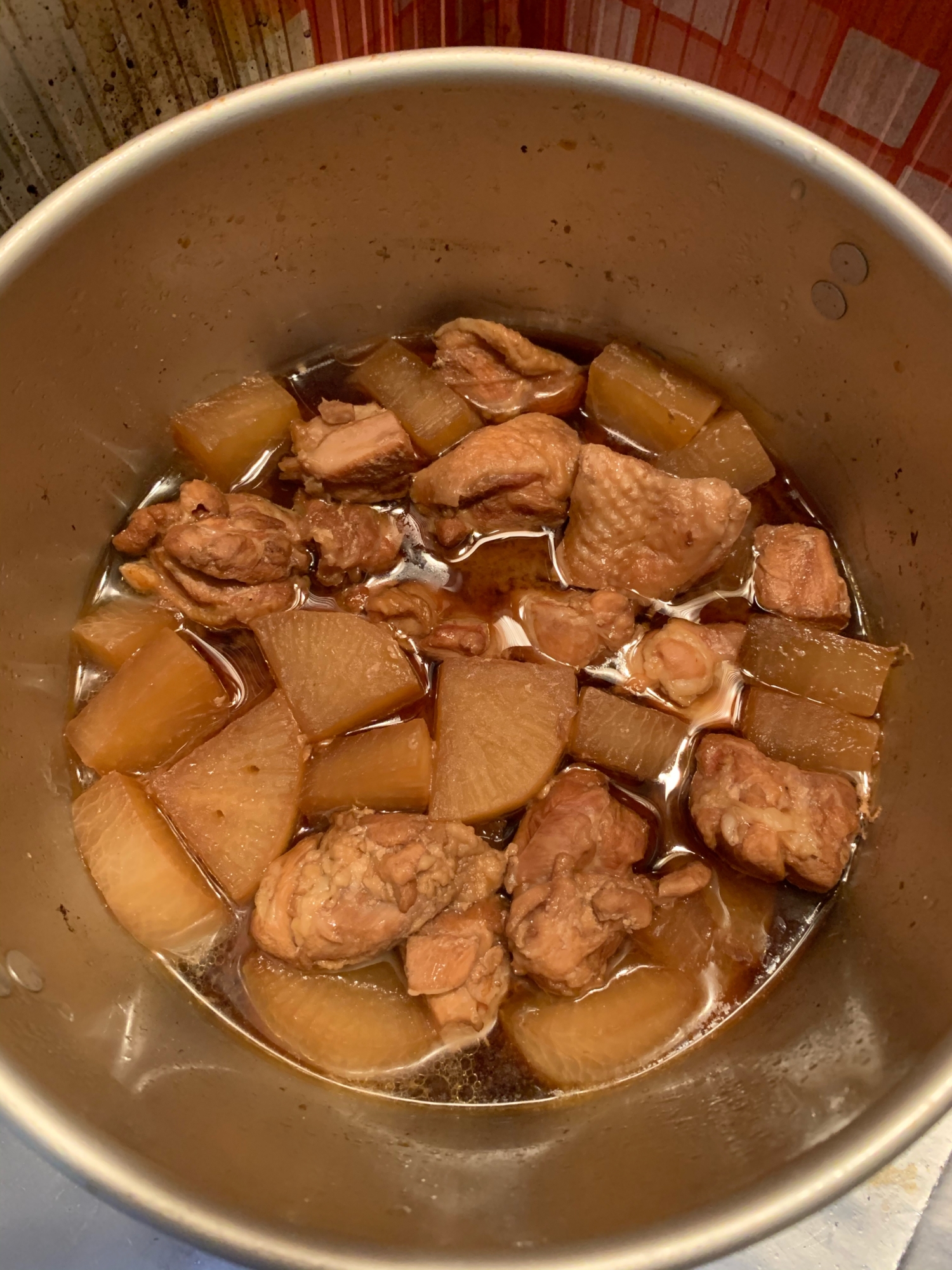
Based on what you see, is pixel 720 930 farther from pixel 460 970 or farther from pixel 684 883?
pixel 460 970

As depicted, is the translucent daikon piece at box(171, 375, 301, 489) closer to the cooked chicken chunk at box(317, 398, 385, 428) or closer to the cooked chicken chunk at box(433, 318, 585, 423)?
the cooked chicken chunk at box(317, 398, 385, 428)

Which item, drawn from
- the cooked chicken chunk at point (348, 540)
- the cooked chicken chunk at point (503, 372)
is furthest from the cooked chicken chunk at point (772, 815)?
the cooked chicken chunk at point (503, 372)

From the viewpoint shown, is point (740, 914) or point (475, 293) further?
point (475, 293)

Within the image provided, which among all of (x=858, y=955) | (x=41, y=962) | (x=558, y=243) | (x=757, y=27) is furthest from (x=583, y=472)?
(x=41, y=962)

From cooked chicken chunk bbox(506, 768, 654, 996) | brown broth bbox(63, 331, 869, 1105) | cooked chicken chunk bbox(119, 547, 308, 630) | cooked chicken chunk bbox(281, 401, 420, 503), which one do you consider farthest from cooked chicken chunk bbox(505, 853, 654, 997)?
cooked chicken chunk bbox(281, 401, 420, 503)

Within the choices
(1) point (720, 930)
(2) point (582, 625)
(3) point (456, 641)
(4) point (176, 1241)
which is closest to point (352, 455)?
(3) point (456, 641)
